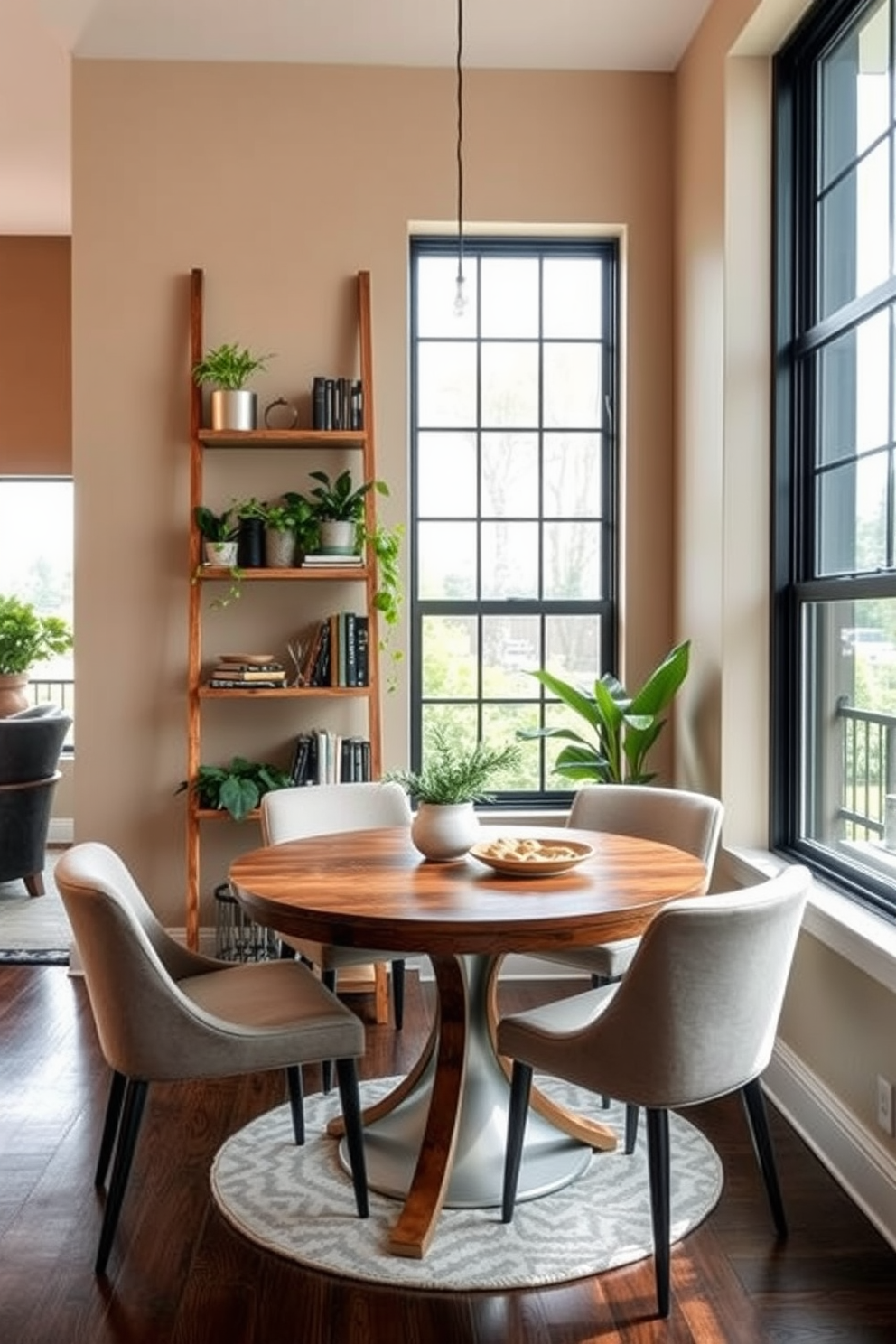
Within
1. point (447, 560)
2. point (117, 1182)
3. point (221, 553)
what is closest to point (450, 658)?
point (447, 560)

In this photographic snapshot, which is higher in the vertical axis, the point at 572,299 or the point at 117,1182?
the point at 572,299

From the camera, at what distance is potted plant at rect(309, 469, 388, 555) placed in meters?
4.17

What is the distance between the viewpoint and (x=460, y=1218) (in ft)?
8.39

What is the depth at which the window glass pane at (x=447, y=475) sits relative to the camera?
455 centimetres

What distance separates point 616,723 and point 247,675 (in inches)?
50.3

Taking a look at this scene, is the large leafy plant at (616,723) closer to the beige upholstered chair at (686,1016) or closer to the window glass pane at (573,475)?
the window glass pane at (573,475)

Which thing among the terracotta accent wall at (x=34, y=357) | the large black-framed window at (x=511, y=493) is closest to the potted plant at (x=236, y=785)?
the large black-framed window at (x=511, y=493)

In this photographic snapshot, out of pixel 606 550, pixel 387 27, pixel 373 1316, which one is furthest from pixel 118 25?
pixel 373 1316

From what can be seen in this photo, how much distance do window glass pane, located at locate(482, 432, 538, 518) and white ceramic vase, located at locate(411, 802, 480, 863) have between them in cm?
200

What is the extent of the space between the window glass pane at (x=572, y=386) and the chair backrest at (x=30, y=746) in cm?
257

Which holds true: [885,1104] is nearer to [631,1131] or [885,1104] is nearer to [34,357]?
[631,1131]

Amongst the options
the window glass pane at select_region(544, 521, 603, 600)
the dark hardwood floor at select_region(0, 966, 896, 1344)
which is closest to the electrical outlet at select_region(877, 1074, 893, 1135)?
the dark hardwood floor at select_region(0, 966, 896, 1344)

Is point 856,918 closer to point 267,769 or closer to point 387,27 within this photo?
point 267,769

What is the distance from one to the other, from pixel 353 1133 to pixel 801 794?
67.0 inches
